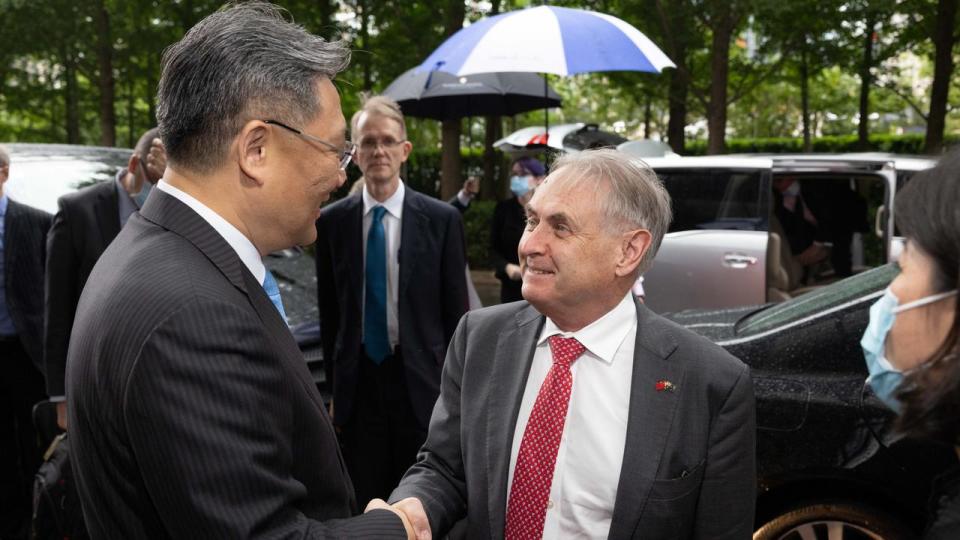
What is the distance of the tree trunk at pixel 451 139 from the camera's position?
13.8 metres

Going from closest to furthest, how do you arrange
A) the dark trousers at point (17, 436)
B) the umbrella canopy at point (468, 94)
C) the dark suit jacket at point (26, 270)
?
1. the dark suit jacket at point (26, 270)
2. the dark trousers at point (17, 436)
3. the umbrella canopy at point (468, 94)

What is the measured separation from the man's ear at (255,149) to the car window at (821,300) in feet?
8.51

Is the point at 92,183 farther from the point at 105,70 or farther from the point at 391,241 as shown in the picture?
the point at 105,70

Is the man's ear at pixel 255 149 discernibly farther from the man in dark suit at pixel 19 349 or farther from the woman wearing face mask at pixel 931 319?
the man in dark suit at pixel 19 349

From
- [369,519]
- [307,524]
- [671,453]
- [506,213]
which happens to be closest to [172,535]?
[307,524]

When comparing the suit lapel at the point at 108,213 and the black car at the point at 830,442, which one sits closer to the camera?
the black car at the point at 830,442

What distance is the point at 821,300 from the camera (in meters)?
3.77

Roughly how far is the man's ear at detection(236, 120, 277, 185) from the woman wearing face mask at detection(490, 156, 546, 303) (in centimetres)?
522

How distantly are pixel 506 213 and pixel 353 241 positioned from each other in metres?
3.02

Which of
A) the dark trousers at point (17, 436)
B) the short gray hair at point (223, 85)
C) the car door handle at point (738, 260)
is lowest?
the dark trousers at point (17, 436)

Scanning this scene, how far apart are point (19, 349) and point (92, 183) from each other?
1602 mm

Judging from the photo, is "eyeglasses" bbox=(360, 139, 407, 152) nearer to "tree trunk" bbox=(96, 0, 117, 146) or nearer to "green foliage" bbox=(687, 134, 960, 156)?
"tree trunk" bbox=(96, 0, 117, 146)

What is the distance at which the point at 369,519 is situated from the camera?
176 centimetres

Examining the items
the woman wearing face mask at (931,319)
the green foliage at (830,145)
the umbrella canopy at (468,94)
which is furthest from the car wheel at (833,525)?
the green foliage at (830,145)
